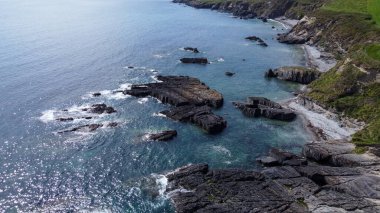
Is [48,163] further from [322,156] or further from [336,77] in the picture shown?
[336,77]

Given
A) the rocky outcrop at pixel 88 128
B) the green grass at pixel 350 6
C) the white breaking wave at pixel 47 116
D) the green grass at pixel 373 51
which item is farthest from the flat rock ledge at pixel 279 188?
the green grass at pixel 350 6

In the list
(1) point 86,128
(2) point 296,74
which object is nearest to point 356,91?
(2) point 296,74

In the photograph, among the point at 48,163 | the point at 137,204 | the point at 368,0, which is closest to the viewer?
the point at 137,204

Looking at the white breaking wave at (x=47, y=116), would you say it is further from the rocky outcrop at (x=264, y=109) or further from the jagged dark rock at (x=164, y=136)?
the rocky outcrop at (x=264, y=109)

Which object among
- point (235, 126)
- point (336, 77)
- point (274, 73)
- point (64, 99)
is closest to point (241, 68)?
point (274, 73)

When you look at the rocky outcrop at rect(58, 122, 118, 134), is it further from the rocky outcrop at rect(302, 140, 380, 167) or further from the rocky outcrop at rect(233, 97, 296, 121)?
the rocky outcrop at rect(302, 140, 380, 167)

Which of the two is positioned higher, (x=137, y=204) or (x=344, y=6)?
Result: (x=344, y=6)
